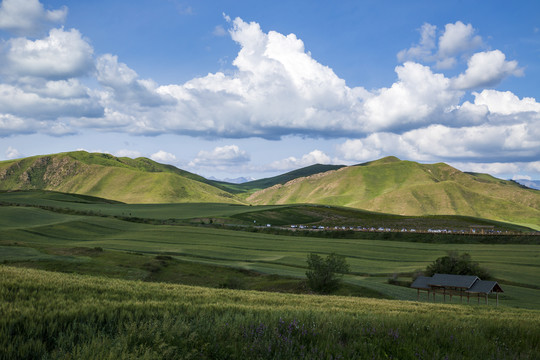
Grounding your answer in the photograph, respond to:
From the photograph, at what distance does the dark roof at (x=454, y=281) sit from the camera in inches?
1777

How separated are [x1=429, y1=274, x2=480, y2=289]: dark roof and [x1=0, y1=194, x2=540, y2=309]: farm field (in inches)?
126

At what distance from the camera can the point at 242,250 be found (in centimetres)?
8056

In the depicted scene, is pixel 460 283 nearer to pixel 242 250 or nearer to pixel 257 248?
pixel 242 250

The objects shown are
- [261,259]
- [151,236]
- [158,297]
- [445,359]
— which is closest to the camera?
[445,359]

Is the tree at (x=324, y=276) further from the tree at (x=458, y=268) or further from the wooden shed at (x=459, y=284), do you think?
the tree at (x=458, y=268)

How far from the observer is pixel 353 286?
48.2 meters

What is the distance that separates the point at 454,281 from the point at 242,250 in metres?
43.2

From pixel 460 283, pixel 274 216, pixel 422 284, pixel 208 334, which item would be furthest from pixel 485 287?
pixel 274 216

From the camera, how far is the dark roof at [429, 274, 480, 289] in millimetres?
45131

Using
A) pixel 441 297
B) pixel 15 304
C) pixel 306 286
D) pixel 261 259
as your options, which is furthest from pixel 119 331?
pixel 261 259

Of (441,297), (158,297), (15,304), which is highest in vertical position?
(15,304)

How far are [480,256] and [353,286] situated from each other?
43.7 meters

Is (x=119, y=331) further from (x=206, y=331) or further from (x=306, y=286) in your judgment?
(x=306, y=286)

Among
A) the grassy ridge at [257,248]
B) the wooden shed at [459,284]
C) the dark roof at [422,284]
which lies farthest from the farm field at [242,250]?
the wooden shed at [459,284]
